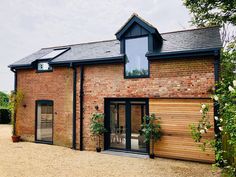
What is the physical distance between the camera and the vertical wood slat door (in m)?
8.86

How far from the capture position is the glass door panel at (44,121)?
43.3 feet

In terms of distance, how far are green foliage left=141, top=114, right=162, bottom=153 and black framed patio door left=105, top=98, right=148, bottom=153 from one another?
2.04ft

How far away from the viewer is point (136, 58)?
35.0ft

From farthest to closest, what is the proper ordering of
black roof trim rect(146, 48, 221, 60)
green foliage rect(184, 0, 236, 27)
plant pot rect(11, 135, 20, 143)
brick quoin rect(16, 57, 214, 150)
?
green foliage rect(184, 0, 236, 27)
plant pot rect(11, 135, 20, 143)
brick quoin rect(16, 57, 214, 150)
black roof trim rect(146, 48, 221, 60)

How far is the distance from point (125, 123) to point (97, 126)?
1391 mm

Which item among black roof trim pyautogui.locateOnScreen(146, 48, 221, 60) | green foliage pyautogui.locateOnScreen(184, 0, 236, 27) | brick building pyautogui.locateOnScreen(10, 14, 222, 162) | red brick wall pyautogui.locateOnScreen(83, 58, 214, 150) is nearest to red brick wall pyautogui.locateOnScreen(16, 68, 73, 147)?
brick building pyautogui.locateOnScreen(10, 14, 222, 162)

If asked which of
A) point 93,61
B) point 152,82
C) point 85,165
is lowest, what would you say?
point 85,165

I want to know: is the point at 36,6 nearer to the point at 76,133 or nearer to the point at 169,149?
the point at 76,133

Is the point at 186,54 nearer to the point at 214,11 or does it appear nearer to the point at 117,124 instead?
the point at 117,124

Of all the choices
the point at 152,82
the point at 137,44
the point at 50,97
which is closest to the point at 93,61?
the point at 137,44

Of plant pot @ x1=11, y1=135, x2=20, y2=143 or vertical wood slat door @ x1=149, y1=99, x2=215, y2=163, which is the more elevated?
vertical wood slat door @ x1=149, y1=99, x2=215, y2=163

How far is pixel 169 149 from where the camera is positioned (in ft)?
31.0

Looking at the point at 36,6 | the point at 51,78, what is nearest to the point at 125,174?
the point at 51,78

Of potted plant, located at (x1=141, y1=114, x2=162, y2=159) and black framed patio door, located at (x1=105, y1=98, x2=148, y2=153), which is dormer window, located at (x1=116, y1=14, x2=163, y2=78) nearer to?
black framed patio door, located at (x1=105, y1=98, x2=148, y2=153)
